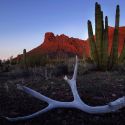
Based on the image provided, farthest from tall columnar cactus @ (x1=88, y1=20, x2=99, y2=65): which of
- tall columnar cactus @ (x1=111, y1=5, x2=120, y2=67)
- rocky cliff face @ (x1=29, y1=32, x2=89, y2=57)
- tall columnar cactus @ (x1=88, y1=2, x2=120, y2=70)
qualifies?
rocky cliff face @ (x1=29, y1=32, x2=89, y2=57)

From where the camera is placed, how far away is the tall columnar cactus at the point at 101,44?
496 inches

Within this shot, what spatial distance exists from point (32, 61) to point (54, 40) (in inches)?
1495

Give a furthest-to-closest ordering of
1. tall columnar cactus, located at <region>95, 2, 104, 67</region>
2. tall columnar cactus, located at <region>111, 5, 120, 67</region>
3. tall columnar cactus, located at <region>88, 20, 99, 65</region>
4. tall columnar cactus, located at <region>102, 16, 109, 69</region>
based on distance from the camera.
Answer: tall columnar cactus, located at <region>88, 20, 99, 65</region>
tall columnar cactus, located at <region>111, 5, 120, 67</region>
tall columnar cactus, located at <region>102, 16, 109, 69</region>
tall columnar cactus, located at <region>95, 2, 104, 67</region>

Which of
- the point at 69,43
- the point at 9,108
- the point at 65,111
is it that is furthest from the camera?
the point at 69,43

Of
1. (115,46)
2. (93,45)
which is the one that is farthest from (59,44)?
(115,46)

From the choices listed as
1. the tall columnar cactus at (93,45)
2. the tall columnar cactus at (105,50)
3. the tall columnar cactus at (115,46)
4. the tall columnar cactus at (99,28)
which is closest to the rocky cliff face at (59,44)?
the tall columnar cactus at (93,45)

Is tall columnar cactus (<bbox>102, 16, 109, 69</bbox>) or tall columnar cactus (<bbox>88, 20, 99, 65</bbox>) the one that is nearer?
tall columnar cactus (<bbox>102, 16, 109, 69</bbox>)

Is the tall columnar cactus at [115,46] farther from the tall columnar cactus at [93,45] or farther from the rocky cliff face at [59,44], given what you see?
the rocky cliff face at [59,44]

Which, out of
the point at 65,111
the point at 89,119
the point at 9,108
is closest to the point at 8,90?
the point at 9,108

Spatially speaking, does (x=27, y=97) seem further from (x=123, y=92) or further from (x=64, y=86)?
(x=123, y=92)

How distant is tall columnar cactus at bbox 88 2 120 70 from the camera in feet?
41.3

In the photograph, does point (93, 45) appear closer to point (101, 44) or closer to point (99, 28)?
point (101, 44)

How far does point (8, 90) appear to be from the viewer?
7797mm

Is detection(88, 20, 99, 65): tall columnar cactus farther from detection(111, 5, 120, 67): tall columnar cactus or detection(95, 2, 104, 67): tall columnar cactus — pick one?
detection(111, 5, 120, 67): tall columnar cactus
